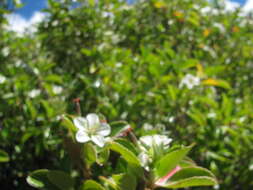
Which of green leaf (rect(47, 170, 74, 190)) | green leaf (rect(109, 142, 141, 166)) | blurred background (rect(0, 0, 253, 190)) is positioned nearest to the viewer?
green leaf (rect(109, 142, 141, 166))

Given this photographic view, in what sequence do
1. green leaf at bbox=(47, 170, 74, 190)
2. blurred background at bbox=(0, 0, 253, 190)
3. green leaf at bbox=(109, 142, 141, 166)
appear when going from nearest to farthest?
green leaf at bbox=(109, 142, 141, 166) → green leaf at bbox=(47, 170, 74, 190) → blurred background at bbox=(0, 0, 253, 190)

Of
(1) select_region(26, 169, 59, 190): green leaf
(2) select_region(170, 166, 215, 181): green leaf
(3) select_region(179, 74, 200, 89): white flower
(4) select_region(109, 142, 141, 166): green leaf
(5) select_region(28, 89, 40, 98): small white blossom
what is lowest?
(2) select_region(170, 166, 215, 181): green leaf

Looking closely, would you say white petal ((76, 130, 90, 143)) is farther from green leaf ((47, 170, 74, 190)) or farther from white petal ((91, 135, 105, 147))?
green leaf ((47, 170, 74, 190))

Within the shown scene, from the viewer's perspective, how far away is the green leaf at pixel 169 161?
0.82 m

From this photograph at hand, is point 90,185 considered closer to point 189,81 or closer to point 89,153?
point 89,153

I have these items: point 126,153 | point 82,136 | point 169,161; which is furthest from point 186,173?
point 82,136

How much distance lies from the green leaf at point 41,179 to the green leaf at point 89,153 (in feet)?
0.41

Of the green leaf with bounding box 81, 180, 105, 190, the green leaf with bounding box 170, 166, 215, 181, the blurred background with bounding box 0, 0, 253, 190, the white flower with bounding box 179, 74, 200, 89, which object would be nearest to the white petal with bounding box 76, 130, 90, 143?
the green leaf with bounding box 81, 180, 105, 190

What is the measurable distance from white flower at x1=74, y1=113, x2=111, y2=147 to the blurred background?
415 millimetres

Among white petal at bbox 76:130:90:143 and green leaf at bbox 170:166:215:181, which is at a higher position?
white petal at bbox 76:130:90:143

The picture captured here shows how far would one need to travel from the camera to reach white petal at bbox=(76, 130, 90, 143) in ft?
2.86

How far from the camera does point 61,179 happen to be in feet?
3.05

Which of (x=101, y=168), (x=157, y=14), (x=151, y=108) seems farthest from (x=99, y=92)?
(x=157, y=14)

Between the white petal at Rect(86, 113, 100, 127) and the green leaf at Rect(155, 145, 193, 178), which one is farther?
the white petal at Rect(86, 113, 100, 127)
